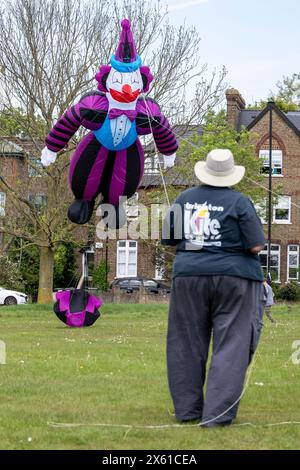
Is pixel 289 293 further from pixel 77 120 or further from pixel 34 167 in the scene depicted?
pixel 77 120

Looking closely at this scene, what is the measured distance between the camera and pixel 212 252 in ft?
25.6

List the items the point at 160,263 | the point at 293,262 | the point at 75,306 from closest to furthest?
the point at 75,306
the point at 160,263
the point at 293,262

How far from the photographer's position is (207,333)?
25.8 feet

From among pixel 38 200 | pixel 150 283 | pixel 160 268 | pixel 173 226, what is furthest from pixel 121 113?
pixel 160 268

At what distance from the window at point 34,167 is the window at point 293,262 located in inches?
Result: 908

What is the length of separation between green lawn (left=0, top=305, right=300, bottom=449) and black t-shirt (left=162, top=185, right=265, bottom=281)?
125cm

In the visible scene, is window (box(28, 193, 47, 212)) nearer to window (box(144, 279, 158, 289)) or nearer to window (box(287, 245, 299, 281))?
window (box(144, 279, 158, 289))

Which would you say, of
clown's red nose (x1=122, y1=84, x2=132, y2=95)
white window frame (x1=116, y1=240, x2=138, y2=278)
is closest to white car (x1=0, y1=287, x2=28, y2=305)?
white window frame (x1=116, y1=240, x2=138, y2=278)

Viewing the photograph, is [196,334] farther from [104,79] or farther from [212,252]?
[104,79]

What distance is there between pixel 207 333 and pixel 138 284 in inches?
1660

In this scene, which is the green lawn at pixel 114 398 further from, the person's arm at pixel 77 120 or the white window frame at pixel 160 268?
the white window frame at pixel 160 268

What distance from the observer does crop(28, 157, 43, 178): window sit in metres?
32.4
